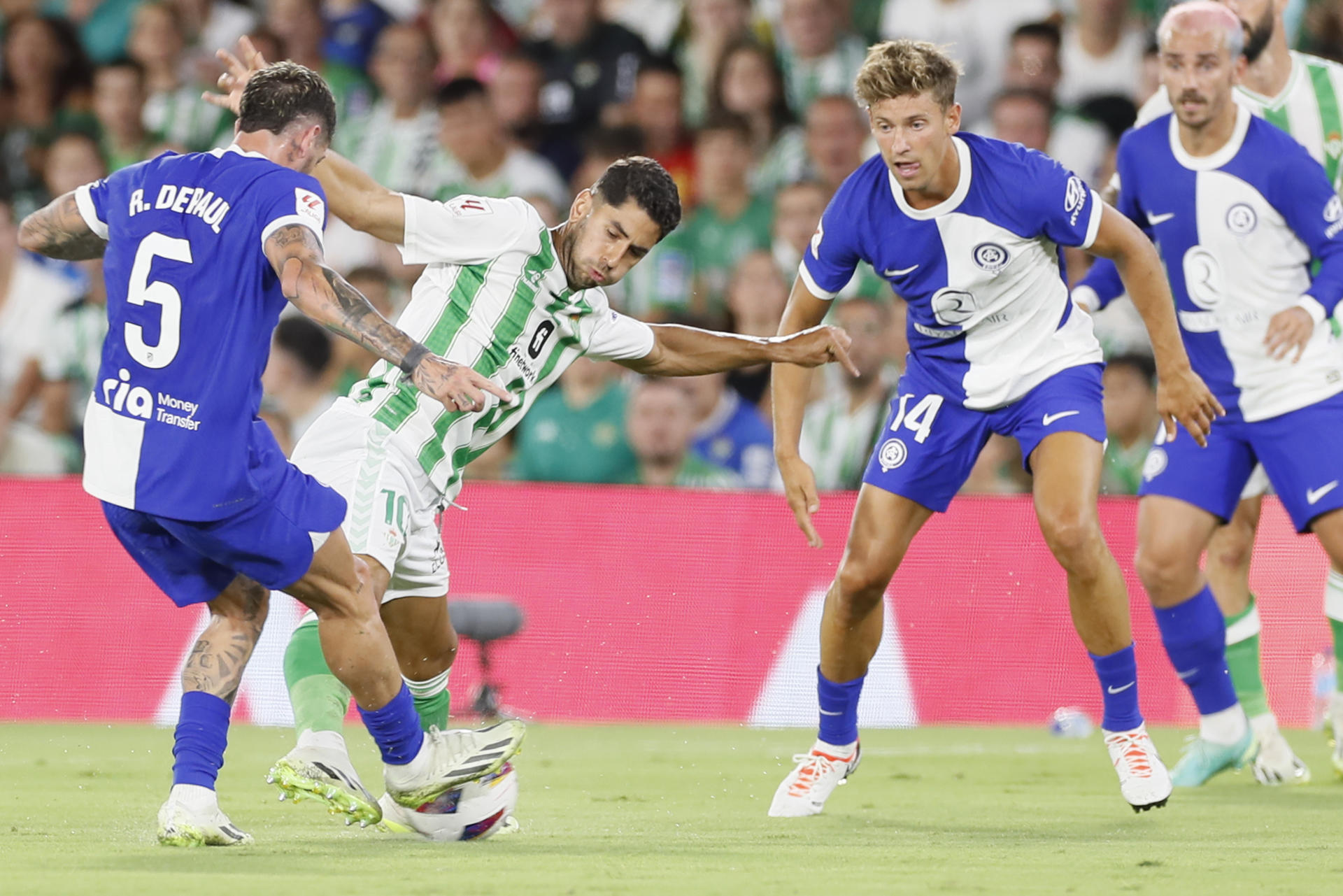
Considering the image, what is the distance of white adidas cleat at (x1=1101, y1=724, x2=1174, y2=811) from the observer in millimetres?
5898

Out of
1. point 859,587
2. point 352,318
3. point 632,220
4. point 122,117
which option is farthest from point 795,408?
point 122,117

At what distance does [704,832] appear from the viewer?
5.57 m

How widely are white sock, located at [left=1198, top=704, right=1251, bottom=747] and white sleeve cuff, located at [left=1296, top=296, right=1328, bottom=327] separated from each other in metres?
1.62

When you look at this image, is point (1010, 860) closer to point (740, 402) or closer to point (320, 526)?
point (320, 526)

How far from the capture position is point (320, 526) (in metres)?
4.95

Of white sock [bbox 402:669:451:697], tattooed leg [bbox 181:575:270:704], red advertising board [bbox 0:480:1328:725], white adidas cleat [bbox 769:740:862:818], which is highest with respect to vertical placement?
tattooed leg [bbox 181:575:270:704]

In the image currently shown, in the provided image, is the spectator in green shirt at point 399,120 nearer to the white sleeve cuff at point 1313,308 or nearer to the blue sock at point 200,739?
the white sleeve cuff at point 1313,308

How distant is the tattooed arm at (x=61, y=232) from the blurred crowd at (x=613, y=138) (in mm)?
5631

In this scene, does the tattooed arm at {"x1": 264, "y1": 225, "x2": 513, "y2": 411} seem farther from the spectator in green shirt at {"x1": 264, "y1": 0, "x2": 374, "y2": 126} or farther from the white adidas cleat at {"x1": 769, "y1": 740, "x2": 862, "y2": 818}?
the spectator in green shirt at {"x1": 264, "y1": 0, "x2": 374, "y2": 126}

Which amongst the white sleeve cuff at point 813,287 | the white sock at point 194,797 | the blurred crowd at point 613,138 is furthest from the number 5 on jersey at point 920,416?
the blurred crowd at point 613,138

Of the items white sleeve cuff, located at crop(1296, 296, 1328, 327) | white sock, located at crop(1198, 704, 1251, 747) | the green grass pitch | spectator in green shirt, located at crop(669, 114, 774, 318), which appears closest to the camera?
the green grass pitch

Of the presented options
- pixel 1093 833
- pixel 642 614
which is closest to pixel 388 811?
pixel 1093 833

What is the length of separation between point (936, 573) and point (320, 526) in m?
5.37

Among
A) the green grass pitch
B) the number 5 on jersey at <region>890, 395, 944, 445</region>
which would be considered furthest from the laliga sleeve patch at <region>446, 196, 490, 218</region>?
the green grass pitch
